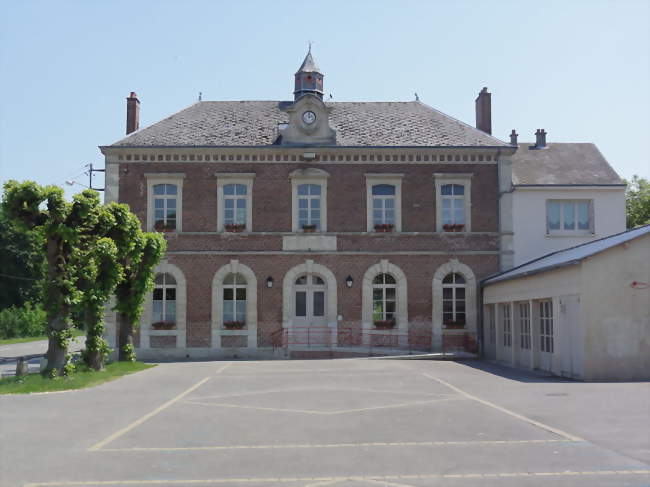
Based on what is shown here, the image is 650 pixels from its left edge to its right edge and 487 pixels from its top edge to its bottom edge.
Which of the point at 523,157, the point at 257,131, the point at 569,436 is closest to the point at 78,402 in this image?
the point at 569,436

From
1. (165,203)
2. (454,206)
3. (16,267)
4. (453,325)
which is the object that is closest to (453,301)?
(453,325)

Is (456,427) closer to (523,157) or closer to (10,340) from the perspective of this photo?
(523,157)

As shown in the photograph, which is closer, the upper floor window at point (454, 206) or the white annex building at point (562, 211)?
the white annex building at point (562, 211)

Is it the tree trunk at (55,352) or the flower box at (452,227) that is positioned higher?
the flower box at (452,227)

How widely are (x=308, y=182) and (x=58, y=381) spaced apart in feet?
41.2

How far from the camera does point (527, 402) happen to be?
41.7 ft

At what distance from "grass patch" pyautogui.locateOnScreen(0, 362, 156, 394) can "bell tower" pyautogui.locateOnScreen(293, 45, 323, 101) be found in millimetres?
13792

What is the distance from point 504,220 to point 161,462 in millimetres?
20621

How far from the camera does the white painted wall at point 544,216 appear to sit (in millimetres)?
26656

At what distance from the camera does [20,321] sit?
4909 centimetres

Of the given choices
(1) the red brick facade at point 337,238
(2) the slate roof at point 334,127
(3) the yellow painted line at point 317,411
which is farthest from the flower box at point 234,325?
(3) the yellow painted line at point 317,411

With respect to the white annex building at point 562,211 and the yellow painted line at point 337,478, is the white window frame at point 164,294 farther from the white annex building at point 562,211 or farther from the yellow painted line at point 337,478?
the yellow painted line at point 337,478

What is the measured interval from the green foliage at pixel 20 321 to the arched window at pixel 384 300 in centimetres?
2834

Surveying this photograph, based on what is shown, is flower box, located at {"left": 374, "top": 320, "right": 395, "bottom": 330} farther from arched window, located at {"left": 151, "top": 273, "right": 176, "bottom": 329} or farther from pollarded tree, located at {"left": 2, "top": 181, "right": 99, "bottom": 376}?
pollarded tree, located at {"left": 2, "top": 181, "right": 99, "bottom": 376}
